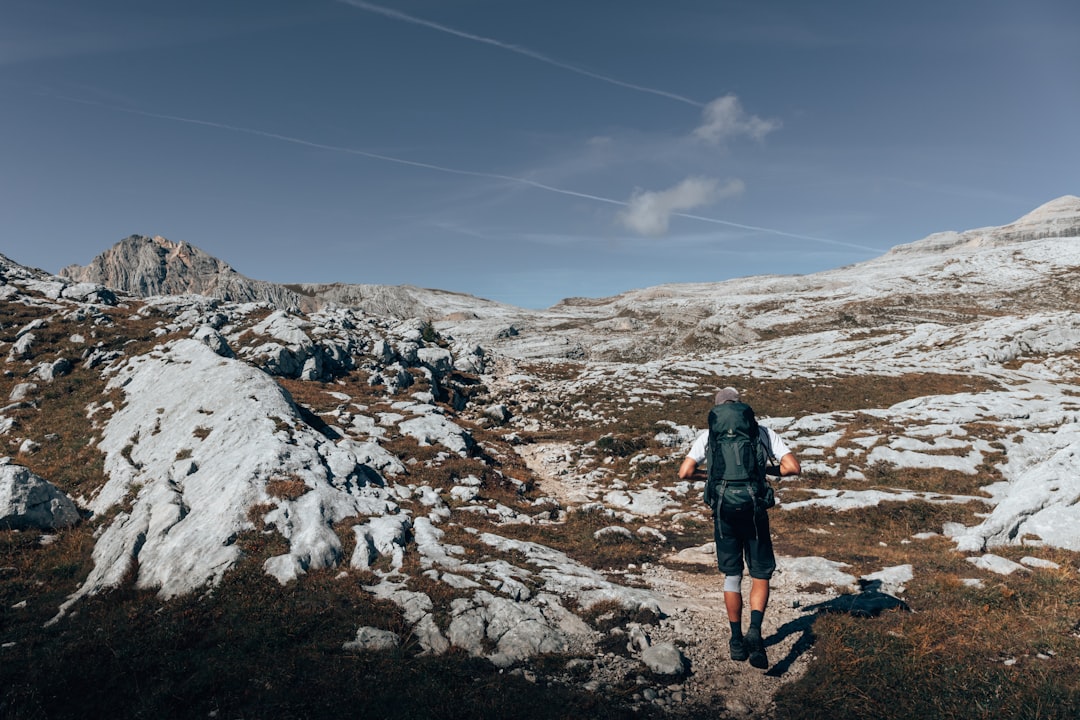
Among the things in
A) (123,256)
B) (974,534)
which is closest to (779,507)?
(974,534)

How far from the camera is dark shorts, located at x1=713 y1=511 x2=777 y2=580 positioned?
28.1 ft

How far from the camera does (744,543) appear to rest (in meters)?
8.78

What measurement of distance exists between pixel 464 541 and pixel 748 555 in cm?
998

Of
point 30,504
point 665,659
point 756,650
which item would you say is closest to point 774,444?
point 756,650

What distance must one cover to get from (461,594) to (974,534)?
52.8 ft

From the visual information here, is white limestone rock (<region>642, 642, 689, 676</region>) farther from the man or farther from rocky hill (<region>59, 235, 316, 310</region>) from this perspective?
rocky hill (<region>59, 235, 316, 310</region>)

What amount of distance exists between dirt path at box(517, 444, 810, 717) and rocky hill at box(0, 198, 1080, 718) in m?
0.09

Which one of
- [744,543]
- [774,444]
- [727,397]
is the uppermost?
[727,397]

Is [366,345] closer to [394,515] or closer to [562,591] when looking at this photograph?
[394,515]

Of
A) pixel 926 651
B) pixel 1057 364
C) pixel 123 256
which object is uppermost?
pixel 123 256

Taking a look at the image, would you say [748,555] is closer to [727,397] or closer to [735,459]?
[735,459]

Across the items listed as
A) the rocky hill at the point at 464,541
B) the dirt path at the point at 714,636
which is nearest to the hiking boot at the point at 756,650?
the dirt path at the point at 714,636

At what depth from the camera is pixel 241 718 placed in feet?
25.1

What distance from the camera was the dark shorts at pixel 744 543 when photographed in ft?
28.1
